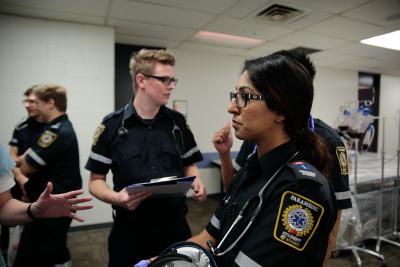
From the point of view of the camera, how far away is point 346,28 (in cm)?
319

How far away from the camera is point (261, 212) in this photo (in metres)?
0.77

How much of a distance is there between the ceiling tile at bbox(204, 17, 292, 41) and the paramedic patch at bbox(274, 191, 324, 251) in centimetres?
272

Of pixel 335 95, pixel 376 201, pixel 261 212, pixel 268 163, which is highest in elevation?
pixel 335 95

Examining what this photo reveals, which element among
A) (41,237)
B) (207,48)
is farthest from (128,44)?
(41,237)

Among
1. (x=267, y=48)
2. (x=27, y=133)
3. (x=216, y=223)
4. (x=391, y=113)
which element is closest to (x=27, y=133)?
(x=27, y=133)

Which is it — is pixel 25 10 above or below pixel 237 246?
above

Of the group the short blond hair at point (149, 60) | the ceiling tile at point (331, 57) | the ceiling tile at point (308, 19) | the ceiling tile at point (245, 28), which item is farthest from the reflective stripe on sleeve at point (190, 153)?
the ceiling tile at point (331, 57)

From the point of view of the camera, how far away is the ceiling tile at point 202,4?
2.55 meters

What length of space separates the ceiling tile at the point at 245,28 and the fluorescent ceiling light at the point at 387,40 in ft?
3.58

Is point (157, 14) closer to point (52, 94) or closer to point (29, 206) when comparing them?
point (52, 94)

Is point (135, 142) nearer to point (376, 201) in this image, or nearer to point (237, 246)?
point (237, 246)

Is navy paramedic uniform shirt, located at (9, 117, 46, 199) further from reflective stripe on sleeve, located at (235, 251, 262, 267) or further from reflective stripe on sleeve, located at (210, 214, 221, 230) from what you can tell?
reflective stripe on sleeve, located at (235, 251, 262, 267)

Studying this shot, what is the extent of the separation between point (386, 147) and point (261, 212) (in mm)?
3295

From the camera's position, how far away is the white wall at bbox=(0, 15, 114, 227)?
10.0ft
